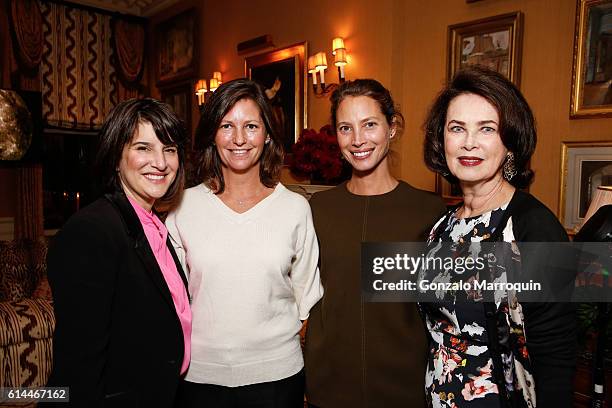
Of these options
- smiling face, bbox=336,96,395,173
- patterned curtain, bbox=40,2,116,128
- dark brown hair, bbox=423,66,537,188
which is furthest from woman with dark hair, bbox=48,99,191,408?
patterned curtain, bbox=40,2,116,128

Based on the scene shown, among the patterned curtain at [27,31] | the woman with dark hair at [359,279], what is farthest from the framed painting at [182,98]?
the woman with dark hair at [359,279]

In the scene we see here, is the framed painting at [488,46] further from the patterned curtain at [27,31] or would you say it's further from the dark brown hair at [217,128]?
the patterned curtain at [27,31]

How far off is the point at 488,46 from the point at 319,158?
1539 mm

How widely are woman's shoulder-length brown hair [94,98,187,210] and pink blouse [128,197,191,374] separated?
0.11 metres

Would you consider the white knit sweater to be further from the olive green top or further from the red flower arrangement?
the red flower arrangement

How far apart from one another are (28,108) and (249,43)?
9.26 feet

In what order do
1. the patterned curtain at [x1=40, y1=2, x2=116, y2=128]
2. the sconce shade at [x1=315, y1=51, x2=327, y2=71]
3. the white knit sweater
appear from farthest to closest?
the patterned curtain at [x1=40, y1=2, x2=116, y2=128] < the sconce shade at [x1=315, y1=51, x2=327, y2=71] < the white knit sweater

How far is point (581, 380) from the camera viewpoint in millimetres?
2029

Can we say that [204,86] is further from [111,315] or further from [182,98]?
[111,315]

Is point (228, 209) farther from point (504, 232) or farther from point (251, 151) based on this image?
point (504, 232)

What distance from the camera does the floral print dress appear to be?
1309 mm

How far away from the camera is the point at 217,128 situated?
183 cm

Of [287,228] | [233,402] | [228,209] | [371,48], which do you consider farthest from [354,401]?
[371,48]

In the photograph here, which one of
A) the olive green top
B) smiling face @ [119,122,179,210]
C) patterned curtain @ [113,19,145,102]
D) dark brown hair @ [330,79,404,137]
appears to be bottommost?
the olive green top
